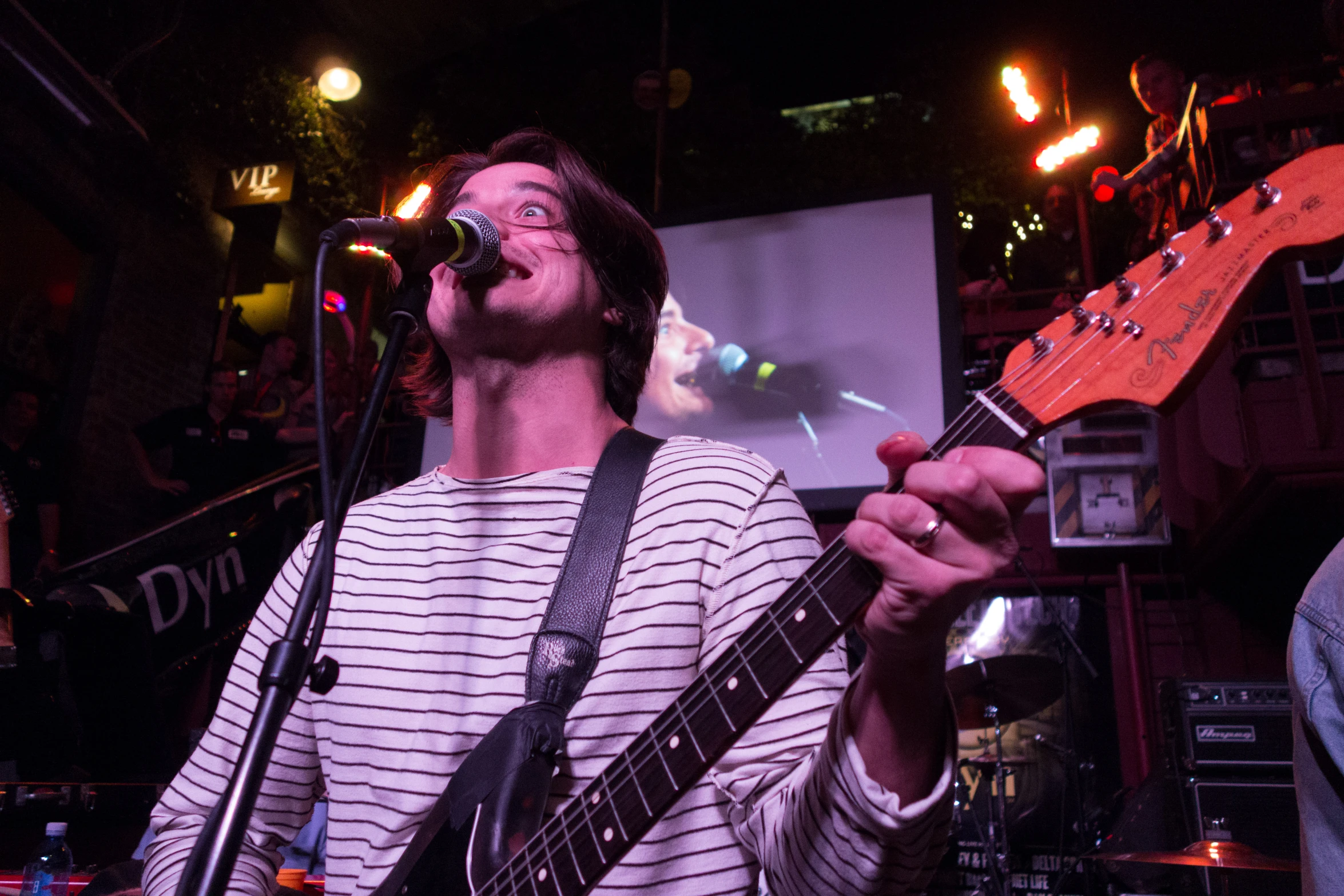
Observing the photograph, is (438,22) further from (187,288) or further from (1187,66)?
(1187,66)

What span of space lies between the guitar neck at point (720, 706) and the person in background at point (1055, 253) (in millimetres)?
8397

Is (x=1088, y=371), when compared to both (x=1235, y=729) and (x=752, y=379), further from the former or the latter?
(x=752, y=379)

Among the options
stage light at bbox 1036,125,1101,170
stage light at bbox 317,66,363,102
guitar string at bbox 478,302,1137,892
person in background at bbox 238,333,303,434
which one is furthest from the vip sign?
guitar string at bbox 478,302,1137,892

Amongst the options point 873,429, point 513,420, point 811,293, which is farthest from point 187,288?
point 513,420

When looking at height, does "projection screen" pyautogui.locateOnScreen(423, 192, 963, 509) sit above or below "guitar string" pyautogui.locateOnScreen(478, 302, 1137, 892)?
above

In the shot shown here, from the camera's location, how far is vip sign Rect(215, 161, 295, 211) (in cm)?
998

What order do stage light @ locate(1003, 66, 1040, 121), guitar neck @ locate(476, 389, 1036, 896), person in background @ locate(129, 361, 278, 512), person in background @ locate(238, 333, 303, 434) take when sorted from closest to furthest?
guitar neck @ locate(476, 389, 1036, 896), person in background @ locate(129, 361, 278, 512), person in background @ locate(238, 333, 303, 434), stage light @ locate(1003, 66, 1040, 121)

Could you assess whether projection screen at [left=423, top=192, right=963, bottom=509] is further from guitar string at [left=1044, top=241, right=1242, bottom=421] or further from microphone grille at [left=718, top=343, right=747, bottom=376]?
guitar string at [left=1044, top=241, right=1242, bottom=421]

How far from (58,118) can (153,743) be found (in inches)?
221

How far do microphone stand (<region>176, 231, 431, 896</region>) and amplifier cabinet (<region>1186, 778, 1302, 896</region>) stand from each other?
14.3 feet

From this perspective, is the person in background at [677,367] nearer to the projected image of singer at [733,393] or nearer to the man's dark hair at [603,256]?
the projected image of singer at [733,393]

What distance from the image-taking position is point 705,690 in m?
1.11

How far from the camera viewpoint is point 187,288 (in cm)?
985

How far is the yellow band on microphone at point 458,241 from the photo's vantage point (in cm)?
152
